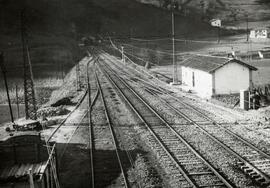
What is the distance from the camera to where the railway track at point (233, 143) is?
14.1 metres

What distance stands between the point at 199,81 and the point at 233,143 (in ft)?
53.6

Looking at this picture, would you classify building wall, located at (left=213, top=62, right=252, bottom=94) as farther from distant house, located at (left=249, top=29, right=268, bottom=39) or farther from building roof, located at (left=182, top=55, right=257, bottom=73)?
distant house, located at (left=249, top=29, right=268, bottom=39)

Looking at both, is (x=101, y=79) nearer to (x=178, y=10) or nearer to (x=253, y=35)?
(x=253, y=35)

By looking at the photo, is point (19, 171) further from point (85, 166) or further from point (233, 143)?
point (233, 143)

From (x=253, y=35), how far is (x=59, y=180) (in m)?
91.8

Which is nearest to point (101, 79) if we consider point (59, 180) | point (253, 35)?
point (59, 180)

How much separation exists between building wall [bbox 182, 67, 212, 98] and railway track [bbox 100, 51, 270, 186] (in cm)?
338

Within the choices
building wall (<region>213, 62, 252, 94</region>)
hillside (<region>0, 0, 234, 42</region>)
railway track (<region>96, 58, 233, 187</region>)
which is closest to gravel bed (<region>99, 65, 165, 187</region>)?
railway track (<region>96, 58, 233, 187</region>)

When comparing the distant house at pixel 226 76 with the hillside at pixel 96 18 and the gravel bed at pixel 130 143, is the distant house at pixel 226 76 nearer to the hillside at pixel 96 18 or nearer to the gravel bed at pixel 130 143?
the gravel bed at pixel 130 143

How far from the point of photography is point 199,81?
3356 cm

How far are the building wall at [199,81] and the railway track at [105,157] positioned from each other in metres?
10.9

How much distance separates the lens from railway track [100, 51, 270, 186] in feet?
46.2

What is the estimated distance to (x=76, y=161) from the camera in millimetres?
16438

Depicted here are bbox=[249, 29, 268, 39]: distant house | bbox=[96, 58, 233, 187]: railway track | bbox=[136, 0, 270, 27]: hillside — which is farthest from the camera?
bbox=[136, 0, 270, 27]: hillside
